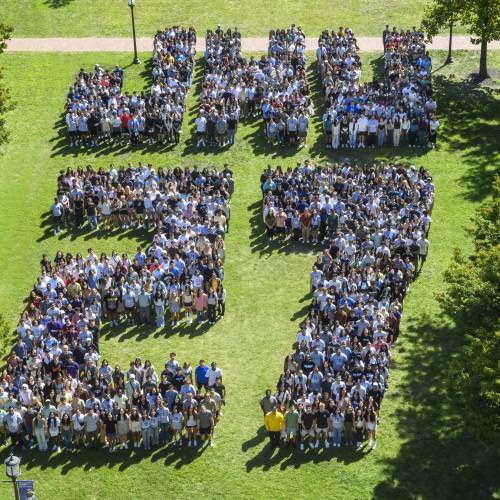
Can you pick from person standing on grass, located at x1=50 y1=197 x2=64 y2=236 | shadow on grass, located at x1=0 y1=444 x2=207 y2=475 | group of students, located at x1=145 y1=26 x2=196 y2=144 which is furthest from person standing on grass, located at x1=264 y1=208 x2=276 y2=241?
shadow on grass, located at x1=0 y1=444 x2=207 y2=475

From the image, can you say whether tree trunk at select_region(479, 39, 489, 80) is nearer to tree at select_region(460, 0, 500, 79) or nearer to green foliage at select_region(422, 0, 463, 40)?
green foliage at select_region(422, 0, 463, 40)

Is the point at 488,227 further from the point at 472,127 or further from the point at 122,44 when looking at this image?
the point at 122,44

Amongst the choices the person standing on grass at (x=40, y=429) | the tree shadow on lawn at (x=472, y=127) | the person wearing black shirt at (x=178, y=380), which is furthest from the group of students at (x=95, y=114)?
the person standing on grass at (x=40, y=429)

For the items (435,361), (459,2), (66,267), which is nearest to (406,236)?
(435,361)

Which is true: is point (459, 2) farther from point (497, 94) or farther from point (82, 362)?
point (82, 362)

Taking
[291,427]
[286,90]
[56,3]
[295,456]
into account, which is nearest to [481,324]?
[291,427]
